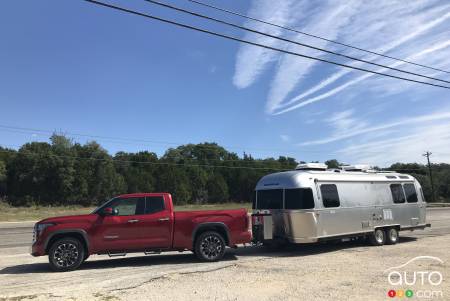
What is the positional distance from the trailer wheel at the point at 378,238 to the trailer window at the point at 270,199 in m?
3.90

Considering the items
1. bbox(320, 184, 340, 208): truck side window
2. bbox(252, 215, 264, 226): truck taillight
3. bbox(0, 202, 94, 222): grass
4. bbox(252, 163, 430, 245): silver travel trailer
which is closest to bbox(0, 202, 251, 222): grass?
bbox(0, 202, 94, 222): grass

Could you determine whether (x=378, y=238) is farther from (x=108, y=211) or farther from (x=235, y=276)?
(x=108, y=211)

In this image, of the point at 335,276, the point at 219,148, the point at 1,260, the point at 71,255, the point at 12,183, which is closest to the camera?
the point at 335,276

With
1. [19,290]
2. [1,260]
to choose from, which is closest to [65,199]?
[1,260]

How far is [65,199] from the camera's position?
74.5 meters

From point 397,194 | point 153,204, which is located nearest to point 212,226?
point 153,204

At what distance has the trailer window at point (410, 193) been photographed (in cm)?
1783

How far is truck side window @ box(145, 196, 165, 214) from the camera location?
39.9 ft

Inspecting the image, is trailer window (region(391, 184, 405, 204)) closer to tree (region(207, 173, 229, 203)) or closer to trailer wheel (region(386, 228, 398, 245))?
trailer wheel (region(386, 228, 398, 245))

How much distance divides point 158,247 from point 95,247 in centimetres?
162

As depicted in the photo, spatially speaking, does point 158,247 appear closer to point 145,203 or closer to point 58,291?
point 145,203

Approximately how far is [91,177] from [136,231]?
6909 cm
